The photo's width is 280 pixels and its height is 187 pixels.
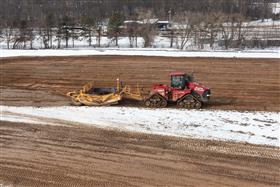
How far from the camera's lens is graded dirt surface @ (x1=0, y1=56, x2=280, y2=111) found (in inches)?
898

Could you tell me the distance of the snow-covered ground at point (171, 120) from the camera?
670 inches

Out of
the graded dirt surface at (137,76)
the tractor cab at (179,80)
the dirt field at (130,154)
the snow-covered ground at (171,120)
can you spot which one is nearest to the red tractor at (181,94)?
the tractor cab at (179,80)

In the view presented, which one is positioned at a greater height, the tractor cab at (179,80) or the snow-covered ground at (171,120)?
the tractor cab at (179,80)

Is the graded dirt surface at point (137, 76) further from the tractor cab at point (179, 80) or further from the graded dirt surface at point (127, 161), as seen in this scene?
the graded dirt surface at point (127, 161)

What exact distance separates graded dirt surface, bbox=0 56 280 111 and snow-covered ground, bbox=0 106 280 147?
50.9 inches

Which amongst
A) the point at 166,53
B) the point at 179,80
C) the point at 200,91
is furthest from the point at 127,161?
the point at 166,53

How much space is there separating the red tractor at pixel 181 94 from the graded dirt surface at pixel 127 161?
3.62 m

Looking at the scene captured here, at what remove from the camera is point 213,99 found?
883 inches

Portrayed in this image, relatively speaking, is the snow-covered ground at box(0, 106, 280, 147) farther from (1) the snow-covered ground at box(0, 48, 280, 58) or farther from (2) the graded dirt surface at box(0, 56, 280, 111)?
(1) the snow-covered ground at box(0, 48, 280, 58)

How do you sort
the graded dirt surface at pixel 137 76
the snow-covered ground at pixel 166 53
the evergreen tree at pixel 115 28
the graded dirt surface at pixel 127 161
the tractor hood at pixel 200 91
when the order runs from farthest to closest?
the evergreen tree at pixel 115 28 < the snow-covered ground at pixel 166 53 < the graded dirt surface at pixel 137 76 < the tractor hood at pixel 200 91 < the graded dirt surface at pixel 127 161

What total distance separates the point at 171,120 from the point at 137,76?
9.45 metres

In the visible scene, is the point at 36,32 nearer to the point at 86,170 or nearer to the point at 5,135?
the point at 5,135

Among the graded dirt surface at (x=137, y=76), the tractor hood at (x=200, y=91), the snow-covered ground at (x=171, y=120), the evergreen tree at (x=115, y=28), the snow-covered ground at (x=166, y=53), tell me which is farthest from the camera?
the evergreen tree at (x=115, y=28)

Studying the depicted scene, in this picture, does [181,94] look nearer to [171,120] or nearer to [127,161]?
[171,120]
